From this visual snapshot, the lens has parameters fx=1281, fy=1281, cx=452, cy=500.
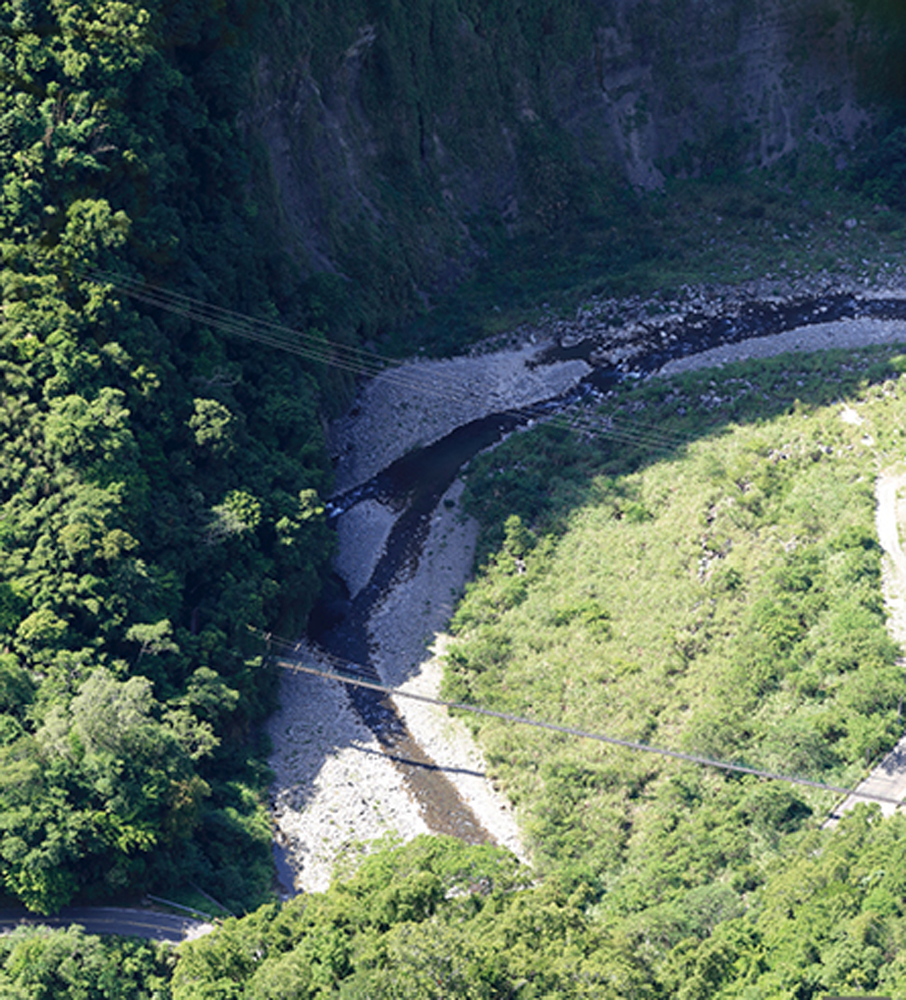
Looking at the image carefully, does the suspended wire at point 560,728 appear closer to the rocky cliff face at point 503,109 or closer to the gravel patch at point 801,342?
the rocky cliff face at point 503,109

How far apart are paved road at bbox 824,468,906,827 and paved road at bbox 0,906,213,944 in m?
23.4

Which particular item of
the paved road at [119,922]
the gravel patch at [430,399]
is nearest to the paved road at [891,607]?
the gravel patch at [430,399]

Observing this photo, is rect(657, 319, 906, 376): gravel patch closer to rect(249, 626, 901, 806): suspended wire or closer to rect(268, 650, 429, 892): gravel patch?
rect(249, 626, 901, 806): suspended wire

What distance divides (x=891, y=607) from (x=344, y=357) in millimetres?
31156

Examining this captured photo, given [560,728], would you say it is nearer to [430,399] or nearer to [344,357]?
[430,399]

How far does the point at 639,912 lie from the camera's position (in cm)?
4547

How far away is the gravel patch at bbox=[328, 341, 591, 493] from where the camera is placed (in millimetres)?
67750

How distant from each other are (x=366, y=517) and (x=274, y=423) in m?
7.02

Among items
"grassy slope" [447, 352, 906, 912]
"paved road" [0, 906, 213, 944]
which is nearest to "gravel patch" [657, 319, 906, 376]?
"grassy slope" [447, 352, 906, 912]

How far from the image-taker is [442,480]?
220 ft

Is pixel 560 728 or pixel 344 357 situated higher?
pixel 344 357

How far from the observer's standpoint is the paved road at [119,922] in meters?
44.5

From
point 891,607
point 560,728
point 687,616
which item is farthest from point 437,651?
point 891,607

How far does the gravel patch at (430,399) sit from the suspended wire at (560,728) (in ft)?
40.3
